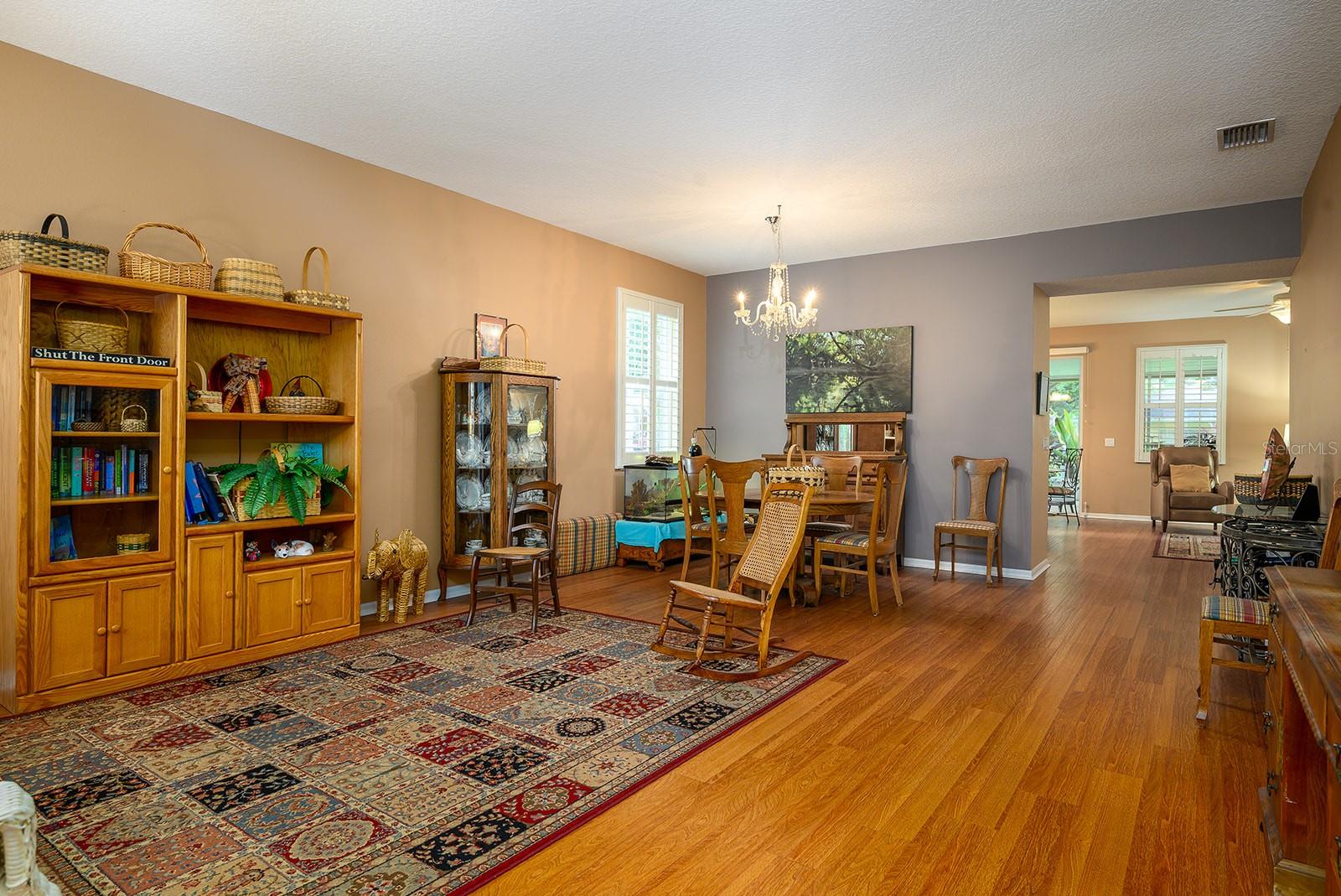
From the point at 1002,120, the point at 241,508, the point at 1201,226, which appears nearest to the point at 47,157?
the point at 241,508

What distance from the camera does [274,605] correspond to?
158 inches

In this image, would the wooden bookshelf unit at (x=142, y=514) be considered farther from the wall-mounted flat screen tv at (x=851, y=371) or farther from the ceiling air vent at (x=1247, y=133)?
the ceiling air vent at (x=1247, y=133)

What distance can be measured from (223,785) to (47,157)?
3.14 metres

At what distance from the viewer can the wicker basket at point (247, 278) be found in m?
3.97

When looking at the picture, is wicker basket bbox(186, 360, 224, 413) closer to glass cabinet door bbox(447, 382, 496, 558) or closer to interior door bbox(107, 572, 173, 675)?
interior door bbox(107, 572, 173, 675)

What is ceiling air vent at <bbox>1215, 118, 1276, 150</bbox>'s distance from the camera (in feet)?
13.7

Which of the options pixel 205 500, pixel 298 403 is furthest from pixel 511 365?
pixel 205 500

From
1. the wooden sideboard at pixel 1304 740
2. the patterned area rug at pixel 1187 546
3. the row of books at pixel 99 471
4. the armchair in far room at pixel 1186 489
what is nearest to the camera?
the wooden sideboard at pixel 1304 740

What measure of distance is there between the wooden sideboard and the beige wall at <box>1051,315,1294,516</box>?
33.2ft

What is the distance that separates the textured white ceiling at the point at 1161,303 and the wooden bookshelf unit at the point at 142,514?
7.64 metres

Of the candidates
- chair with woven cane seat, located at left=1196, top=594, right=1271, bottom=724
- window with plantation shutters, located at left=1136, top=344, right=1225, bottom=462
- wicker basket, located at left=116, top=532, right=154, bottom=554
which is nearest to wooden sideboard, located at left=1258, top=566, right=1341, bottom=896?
chair with woven cane seat, located at left=1196, top=594, right=1271, bottom=724

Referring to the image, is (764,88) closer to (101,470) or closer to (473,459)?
(473,459)

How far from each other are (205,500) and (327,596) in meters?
0.84

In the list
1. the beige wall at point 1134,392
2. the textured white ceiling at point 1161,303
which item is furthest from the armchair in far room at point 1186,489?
the textured white ceiling at point 1161,303
